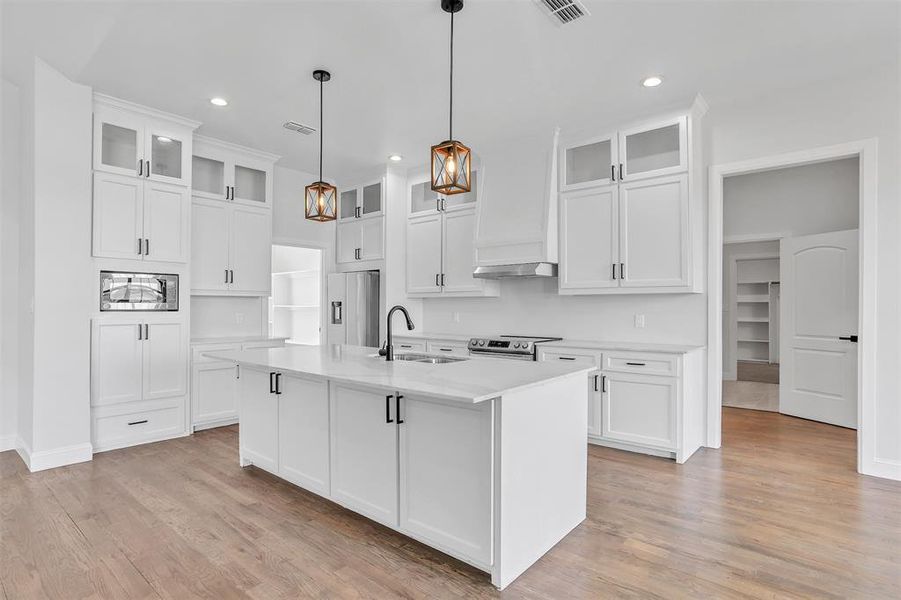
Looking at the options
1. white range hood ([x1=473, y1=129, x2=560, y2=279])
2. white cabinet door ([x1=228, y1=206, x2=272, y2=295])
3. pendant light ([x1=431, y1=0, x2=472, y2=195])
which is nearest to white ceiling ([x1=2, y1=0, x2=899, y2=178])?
white range hood ([x1=473, y1=129, x2=560, y2=279])

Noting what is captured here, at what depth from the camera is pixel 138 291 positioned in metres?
4.10

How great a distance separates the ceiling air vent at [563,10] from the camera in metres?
2.56

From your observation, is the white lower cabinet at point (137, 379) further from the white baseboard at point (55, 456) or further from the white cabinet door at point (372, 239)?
the white cabinet door at point (372, 239)

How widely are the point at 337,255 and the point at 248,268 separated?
1.38 meters

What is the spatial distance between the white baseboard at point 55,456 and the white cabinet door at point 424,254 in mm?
3357

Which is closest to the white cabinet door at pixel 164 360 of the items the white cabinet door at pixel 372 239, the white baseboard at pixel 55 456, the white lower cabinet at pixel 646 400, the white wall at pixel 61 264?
the white wall at pixel 61 264

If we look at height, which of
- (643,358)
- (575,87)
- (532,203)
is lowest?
(643,358)

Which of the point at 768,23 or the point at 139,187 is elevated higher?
the point at 768,23

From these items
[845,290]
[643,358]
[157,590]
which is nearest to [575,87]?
[643,358]

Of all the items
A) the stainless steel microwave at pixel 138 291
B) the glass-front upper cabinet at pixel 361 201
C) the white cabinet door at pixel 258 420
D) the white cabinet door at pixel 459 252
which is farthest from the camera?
the glass-front upper cabinet at pixel 361 201

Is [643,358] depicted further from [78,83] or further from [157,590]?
[78,83]

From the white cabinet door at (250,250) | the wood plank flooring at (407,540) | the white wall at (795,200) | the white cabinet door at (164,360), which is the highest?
the white wall at (795,200)

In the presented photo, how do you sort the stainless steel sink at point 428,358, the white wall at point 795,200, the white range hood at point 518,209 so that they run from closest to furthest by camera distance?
the stainless steel sink at point 428,358, the white range hood at point 518,209, the white wall at point 795,200

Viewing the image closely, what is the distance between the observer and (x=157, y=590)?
2004mm
